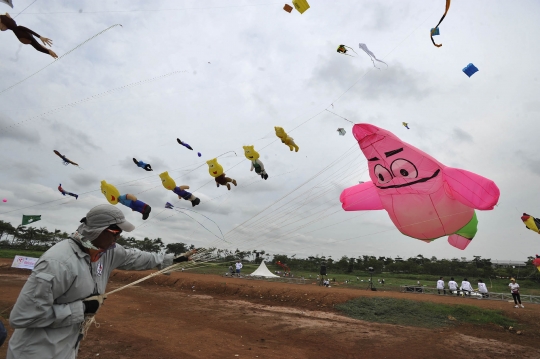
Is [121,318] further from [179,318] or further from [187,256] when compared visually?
[187,256]

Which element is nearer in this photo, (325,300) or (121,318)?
(121,318)

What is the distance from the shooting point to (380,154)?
7.46m

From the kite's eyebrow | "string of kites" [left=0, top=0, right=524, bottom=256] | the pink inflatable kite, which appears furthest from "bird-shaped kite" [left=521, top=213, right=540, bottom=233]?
the kite's eyebrow

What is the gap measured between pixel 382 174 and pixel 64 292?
683cm

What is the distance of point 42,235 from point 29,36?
64.4 meters

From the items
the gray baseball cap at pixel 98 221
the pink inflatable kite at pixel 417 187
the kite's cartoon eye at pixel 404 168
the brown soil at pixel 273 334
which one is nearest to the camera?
the gray baseball cap at pixel 98 221

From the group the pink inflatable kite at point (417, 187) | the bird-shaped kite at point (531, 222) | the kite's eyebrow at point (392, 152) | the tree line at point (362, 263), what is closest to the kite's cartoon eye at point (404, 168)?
the pink inflatable kite at point (417, 187)

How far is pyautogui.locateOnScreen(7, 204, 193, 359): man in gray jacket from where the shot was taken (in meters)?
2.21

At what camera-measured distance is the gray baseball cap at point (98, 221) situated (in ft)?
8.72

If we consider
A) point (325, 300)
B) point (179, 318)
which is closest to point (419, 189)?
point (179, 318)

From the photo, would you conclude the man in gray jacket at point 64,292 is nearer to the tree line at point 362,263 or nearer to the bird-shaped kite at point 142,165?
the bird-shaped kite at point 142,165

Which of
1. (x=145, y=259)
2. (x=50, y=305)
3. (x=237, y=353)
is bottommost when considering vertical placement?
(x=237, y=353)

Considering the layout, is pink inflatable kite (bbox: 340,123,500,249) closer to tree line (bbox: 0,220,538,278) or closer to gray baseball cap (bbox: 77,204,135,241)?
gray baseball cap (bbox: 77,204,135,241)

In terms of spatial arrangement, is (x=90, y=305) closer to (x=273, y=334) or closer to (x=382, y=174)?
(x=382, y=174)
